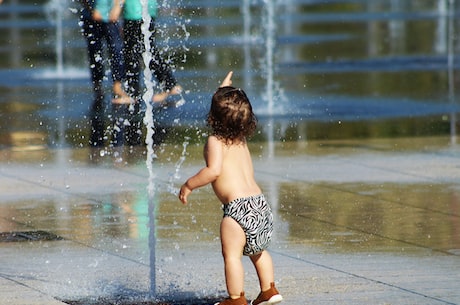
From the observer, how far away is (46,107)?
14.3m

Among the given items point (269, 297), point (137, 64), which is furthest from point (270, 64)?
point (269, 297)

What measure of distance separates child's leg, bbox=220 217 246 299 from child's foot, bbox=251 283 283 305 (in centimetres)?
10

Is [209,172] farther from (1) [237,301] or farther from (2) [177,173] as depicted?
(2) [177,173]

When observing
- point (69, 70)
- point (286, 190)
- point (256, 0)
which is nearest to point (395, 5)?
point (256, 0)

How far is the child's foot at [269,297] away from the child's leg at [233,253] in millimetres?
103

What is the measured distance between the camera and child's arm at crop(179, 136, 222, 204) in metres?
5.82

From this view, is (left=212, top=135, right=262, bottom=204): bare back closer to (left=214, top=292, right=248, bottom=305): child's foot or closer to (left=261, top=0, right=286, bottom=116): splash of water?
(left=214, top=292, right=248, bottom=305): child's foot

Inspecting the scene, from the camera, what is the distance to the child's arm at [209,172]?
5.82 m

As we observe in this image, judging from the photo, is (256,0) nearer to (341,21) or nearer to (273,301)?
(341,21)

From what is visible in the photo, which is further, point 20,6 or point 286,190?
point 20,6

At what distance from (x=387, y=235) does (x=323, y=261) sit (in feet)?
2.68

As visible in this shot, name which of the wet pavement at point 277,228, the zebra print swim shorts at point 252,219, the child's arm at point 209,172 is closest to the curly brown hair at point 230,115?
the child's arm at point 209,172

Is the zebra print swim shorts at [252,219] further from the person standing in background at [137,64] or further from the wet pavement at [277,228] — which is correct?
the person standing in background at [137,64]

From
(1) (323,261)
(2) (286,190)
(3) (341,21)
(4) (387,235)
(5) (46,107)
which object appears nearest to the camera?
(1) (323,261)
